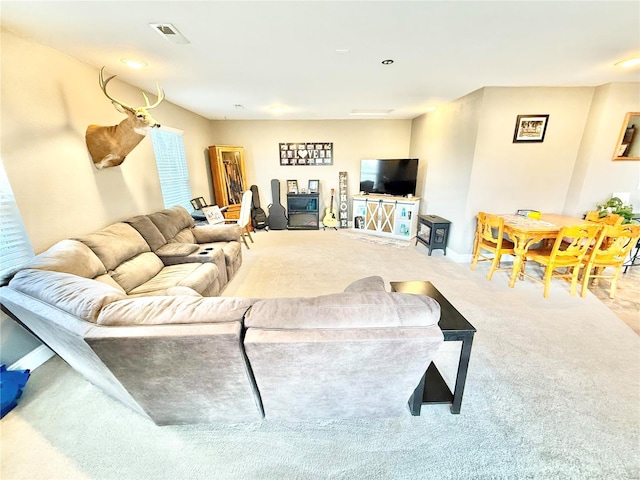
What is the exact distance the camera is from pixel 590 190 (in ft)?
10.8

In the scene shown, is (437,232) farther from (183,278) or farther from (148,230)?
(148,230)

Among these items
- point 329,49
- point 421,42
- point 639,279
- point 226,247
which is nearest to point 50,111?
point 226,247

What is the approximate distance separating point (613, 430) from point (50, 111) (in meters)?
4.42

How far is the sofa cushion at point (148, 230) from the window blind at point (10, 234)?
2.92 feet

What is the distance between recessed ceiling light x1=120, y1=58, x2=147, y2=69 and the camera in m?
2.24

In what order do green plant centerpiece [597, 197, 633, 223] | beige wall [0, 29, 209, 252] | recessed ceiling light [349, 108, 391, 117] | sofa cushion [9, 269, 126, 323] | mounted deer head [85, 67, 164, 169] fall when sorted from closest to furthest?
sofa cushion [9, 269, 126, 323] → beige wall [0, 29, 209, 252] → mounted deer head [85, 67, 164, 169] → green plant centerpiece [597, 197, 633, 223] → recessed ceiling light [349, 108, 391, 117]

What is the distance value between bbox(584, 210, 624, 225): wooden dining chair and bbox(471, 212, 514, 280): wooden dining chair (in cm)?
91

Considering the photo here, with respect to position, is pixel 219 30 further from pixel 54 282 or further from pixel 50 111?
pixel 54 282

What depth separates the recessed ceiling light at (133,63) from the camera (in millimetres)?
2240

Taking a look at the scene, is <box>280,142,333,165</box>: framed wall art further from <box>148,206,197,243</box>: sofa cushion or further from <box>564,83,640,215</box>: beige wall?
<box>564,83,640,215</box>: beige wall

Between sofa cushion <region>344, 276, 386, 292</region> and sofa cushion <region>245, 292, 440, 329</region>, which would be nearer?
sofa cushion <region>245, 292, 440, 329</region>

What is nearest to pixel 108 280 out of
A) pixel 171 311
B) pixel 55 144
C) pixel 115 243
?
pixel 115 243

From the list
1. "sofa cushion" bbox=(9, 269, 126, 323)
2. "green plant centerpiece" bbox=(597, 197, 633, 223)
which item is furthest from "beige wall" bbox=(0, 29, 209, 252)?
"green plant centerpiece" bbox=(597, 197, 633, 223)

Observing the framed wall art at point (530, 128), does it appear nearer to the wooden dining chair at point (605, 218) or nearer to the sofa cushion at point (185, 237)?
the wooden dining chair at point (605, 218)
